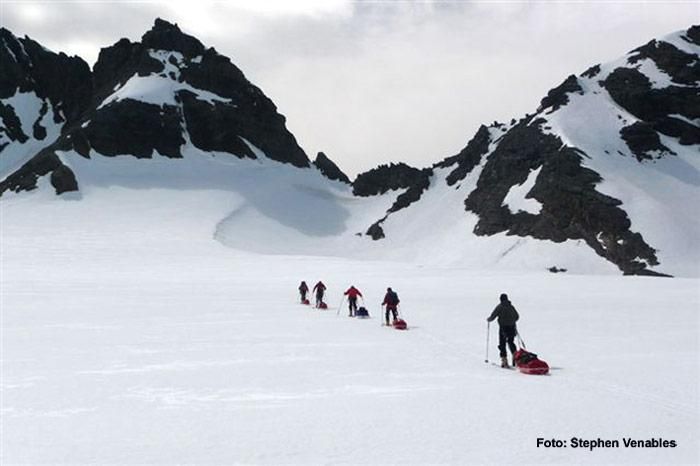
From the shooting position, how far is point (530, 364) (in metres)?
15.0

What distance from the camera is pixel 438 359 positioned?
16953 mm

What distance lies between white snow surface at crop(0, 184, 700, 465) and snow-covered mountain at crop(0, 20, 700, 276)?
25.8 m

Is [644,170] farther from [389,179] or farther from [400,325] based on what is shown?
[400,325]

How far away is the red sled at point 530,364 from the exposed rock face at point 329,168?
12701 centimetres

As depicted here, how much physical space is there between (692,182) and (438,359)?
7013 cm

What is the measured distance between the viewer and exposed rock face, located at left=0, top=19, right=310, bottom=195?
118 m

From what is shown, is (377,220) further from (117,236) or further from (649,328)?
(649,328)

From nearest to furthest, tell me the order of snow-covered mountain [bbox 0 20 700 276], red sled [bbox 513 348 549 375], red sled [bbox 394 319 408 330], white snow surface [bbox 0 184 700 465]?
1. white snow surface [bbox 0 184 700 465]
2. red sled [bbox 513 348 549 375]
3. red sled [bbox 394 319 408 330]
4. snow-covered mountain [bbox 0 20 700 276]

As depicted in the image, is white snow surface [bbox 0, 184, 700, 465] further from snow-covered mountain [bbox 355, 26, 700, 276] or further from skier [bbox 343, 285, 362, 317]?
snow-covered mountain [bbox 355, 26, 700, 276]

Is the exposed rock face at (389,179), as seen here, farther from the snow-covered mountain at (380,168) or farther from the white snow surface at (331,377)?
the white snow surface at (331,377)

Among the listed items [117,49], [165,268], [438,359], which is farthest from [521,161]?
[117,49]

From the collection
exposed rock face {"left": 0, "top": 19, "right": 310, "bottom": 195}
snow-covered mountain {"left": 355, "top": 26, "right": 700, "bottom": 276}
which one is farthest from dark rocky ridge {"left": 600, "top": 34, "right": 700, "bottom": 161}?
exposed rock face {"left": 0, "top": 19, "right": 310, "bottom": 195}

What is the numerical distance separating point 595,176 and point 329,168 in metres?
79.5

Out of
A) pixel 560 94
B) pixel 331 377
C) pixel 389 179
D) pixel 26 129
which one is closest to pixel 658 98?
pixel 560 94
